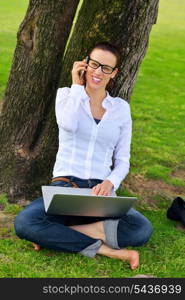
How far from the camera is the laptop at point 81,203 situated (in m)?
4.52

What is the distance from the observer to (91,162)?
5121mm

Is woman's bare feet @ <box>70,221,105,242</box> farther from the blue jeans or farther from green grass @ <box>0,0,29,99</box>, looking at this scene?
green grass @ <box>0,0,29,99</box>

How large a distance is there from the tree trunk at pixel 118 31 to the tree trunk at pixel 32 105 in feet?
0.72

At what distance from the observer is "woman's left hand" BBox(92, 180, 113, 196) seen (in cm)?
484

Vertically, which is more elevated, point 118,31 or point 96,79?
point 118,31

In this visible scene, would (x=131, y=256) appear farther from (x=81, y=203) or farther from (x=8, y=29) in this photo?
(x=8, y=29)

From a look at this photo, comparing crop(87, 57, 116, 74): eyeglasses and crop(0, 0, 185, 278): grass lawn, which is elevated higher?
crop(87, 57, 116, 74): eyeglasses

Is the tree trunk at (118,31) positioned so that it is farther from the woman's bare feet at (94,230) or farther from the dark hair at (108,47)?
the woman's bare feet at (94,230)

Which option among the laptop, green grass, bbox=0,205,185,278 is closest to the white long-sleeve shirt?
the laptop

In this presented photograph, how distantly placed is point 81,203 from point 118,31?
1.85 meters

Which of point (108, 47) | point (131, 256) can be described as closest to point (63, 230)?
point (131, 256)

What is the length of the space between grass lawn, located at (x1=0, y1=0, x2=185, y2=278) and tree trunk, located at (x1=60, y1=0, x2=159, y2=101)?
157 cm

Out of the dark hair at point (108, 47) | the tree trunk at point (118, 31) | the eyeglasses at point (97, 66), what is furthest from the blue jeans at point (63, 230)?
the tree trunk at point (118, 31)

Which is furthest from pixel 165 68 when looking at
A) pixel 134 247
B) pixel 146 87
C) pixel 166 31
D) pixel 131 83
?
pixel 134 247
